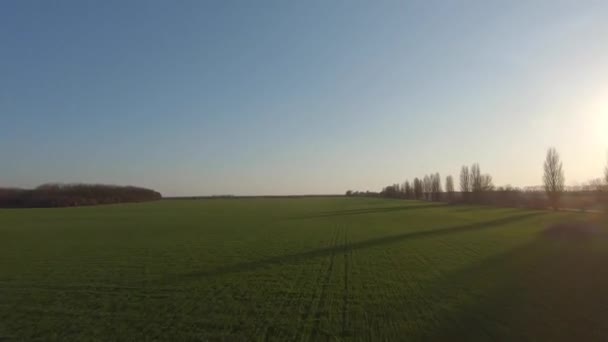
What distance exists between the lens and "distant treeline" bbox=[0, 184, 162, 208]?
103 metres

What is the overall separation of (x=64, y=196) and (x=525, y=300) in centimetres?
12500

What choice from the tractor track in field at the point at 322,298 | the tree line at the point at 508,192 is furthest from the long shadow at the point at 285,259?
the tree line at the point at 508,192

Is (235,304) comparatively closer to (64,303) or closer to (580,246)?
(64,303)

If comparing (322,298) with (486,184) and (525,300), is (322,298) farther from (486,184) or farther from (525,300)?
(486,184)

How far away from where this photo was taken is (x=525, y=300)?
33.8 feet

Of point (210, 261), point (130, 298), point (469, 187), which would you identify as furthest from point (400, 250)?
point (469, 187)

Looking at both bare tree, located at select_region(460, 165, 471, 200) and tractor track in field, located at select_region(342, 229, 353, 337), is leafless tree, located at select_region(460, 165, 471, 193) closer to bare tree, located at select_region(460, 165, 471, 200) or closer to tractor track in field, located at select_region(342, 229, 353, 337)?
bare tree, located at select_region(460, 165, 471, 200)

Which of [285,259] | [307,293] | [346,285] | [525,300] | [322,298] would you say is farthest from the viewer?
[285,259]

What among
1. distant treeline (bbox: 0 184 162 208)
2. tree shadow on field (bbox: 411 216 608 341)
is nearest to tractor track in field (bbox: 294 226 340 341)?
tree shadow on field (bbox: 411 216 608 341)

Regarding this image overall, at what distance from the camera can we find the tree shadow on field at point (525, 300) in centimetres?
791

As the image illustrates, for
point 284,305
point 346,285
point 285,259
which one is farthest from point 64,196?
point 284,305

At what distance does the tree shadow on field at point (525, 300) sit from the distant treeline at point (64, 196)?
380ft

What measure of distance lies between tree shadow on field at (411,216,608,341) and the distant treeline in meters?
116

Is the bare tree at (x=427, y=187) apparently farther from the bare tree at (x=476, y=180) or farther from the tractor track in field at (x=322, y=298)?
the tractor track in field at (x=322, y=298)
